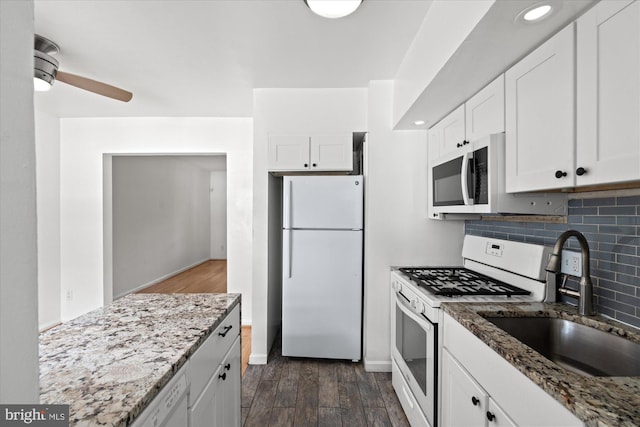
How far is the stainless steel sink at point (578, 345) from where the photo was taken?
105 centimetres

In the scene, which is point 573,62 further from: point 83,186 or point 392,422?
point 83,186

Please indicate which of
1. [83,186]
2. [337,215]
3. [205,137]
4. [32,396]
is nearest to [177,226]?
[83,186]

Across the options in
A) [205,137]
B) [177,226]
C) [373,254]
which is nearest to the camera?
[373,254]

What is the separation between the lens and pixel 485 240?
200 centimetres

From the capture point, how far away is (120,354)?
896mm

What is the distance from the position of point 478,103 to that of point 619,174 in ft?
3.05

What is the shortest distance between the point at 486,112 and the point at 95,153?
13.7 ft

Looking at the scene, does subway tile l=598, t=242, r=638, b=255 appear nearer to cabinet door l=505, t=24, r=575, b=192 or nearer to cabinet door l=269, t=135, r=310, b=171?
cabinet door l=505, t=24, r=575, b=192

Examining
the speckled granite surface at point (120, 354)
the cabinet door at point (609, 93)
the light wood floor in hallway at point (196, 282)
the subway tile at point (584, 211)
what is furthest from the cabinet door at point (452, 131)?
the light wood floor in hallway at point (196, 282)

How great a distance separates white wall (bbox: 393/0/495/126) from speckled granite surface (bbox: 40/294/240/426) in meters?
1.65

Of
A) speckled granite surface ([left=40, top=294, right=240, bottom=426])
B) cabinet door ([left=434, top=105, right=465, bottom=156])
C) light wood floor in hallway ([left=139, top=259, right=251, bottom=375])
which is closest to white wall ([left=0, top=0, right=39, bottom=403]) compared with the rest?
speckled granite surface ([left=40, top=294, right=240, bottom=426])

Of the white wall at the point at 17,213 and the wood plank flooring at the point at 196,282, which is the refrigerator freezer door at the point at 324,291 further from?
the wood plank flooring at the point at 196,282

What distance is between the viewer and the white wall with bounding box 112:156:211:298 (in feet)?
13.7

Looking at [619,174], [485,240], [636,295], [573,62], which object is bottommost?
[636,295]
